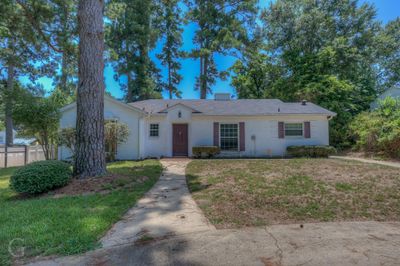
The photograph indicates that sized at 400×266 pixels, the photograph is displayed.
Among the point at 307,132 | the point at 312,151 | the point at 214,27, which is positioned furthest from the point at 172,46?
the point at 312,151

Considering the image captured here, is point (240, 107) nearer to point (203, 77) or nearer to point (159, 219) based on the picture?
point (203, 77)

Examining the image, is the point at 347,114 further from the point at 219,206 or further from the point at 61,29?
the point at 61,29

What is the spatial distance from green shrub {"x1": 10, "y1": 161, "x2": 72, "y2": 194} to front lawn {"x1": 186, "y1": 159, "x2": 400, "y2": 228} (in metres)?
3.63

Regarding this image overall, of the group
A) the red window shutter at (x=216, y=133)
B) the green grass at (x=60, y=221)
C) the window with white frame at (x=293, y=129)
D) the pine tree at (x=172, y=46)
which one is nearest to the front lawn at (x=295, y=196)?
the green grass at (x=60, y=221)

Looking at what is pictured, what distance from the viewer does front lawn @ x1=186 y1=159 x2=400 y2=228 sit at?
461 cm

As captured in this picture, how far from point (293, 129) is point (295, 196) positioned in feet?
35.6

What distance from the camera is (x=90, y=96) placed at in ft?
24.5

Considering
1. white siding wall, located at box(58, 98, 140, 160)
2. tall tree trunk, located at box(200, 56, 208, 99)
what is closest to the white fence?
white siding wall, located at box(58, 98, 140, 160)

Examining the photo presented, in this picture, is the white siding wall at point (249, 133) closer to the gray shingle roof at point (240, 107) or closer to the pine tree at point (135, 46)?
the gray shingle roof at point (240, 107)

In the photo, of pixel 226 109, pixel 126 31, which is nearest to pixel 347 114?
pixel 226 109

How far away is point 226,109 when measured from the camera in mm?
16625

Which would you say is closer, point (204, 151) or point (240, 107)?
point (204, 151)

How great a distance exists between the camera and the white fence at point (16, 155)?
1311 cm

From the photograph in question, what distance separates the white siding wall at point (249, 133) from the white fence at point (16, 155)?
6602 millimetres
